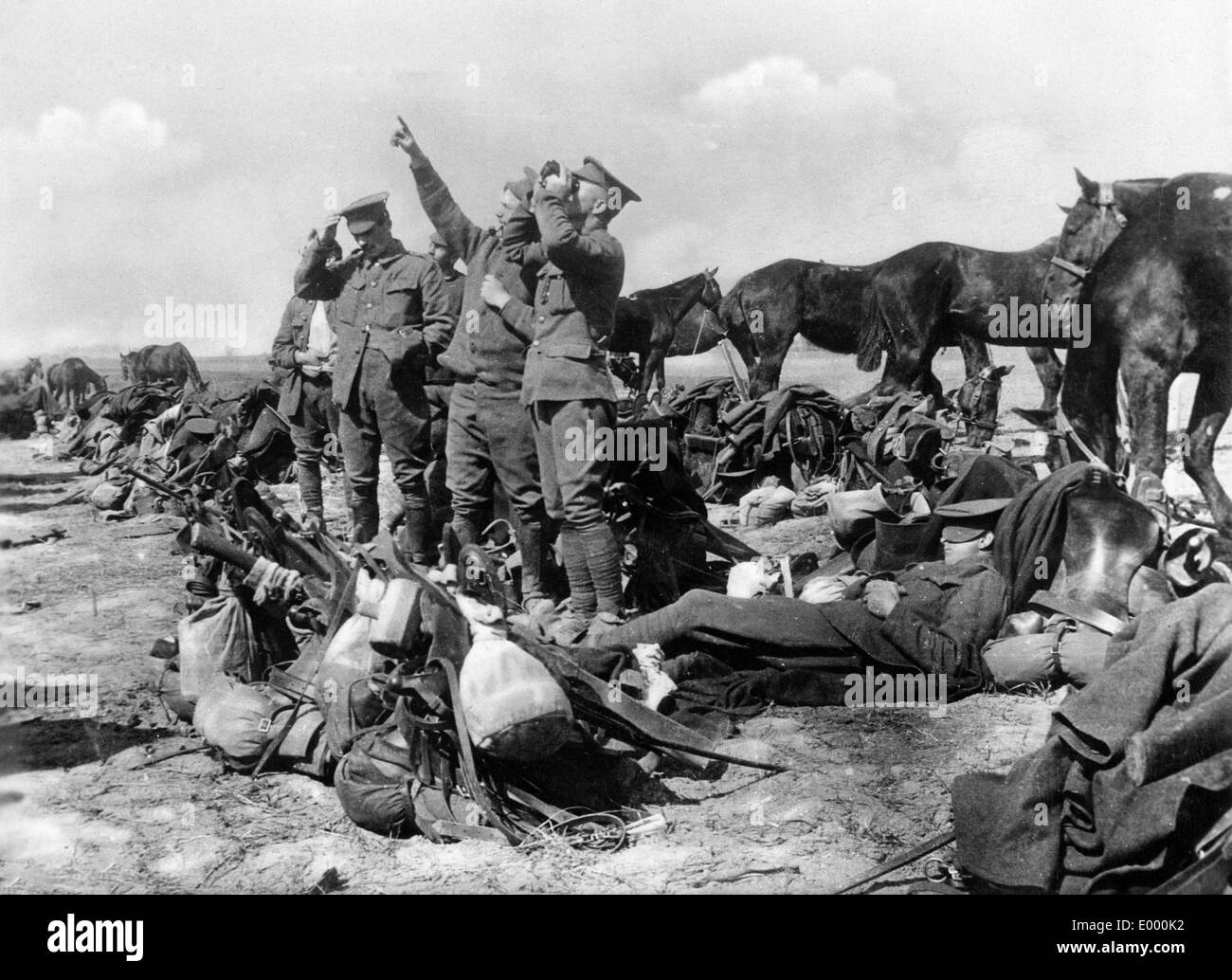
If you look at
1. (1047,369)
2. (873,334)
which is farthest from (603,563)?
(1047,369)

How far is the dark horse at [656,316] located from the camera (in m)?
14.7

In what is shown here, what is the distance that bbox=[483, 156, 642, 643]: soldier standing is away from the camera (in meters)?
5.22

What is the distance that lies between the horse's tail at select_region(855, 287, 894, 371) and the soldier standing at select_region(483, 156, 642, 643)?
7.81 meters

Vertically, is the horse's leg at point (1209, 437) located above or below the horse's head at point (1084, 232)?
below

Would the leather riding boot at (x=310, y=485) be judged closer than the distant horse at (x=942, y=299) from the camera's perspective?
Yes

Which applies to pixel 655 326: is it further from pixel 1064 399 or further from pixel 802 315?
pixel 1064 399

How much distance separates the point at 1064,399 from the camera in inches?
250

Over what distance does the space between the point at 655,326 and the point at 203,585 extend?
1098 cm

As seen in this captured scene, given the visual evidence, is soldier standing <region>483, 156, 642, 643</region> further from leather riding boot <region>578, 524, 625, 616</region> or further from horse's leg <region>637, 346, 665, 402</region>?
horse's leg <region>637, 346, 665, 402</region>

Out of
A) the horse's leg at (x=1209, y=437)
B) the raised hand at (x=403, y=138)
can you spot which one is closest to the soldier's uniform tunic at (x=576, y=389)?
the raised hand at (x=403, y=138)

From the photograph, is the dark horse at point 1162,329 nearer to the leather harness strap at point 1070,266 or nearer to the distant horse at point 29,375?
the leather harness strap at point 1070,266

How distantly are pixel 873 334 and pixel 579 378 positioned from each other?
26.8ft

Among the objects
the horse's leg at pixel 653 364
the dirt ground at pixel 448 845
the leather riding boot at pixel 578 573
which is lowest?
the dirt ground at pixel 448 845
